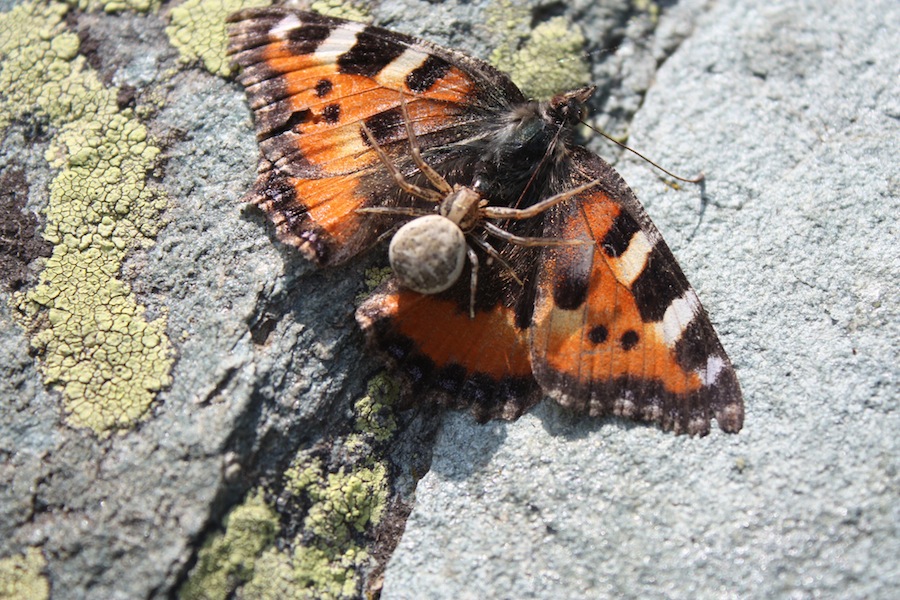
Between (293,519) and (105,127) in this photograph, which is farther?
(105,127)

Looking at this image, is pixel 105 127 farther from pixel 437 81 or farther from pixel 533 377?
pixel 533 377

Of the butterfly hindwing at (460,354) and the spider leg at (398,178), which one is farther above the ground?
the spider leg at (398,178)

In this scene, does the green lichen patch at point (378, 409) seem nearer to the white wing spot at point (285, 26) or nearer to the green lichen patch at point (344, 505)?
the green lichen patch at point (344, 505)

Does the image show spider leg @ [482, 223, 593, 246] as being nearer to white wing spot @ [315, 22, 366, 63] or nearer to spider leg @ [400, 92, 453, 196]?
spider leg @ [400, 92, 453, 196]

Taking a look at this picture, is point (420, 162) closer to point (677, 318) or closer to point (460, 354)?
point (460, 354)

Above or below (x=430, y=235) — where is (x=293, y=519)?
below

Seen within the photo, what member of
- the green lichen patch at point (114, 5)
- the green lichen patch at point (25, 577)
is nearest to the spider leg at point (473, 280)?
the green lichen patch at point (25, 577)

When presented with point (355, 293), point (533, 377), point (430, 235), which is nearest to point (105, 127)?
point (355, 293)
